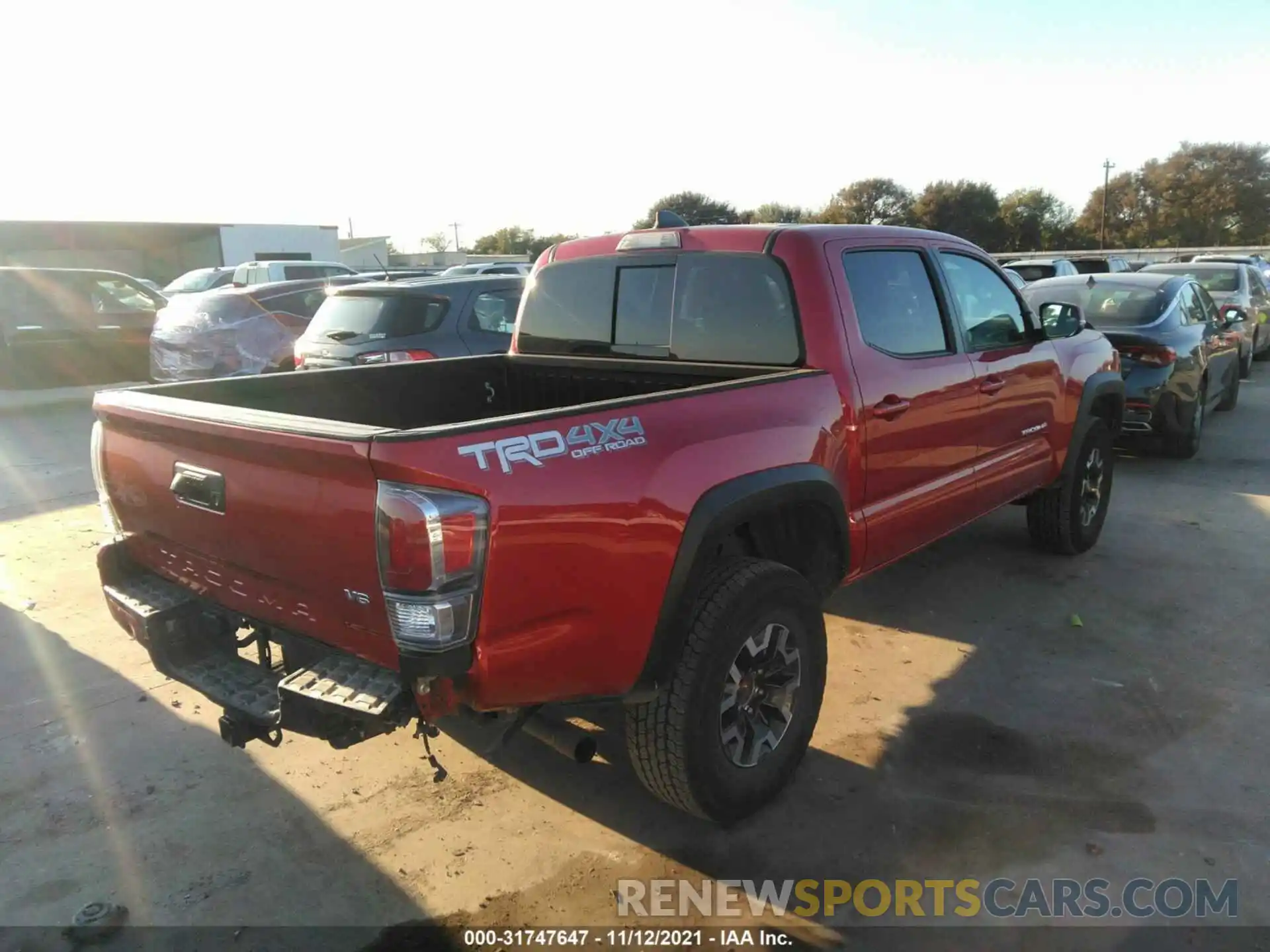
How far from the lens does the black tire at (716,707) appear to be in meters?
2.77

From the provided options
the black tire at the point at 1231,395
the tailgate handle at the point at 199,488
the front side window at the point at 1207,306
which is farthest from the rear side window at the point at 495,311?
the black tire at the point at 1231,395

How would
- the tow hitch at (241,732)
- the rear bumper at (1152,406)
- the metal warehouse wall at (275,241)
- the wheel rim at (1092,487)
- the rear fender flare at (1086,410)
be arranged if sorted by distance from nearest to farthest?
the tow hitch at (241,732) → the rear fender flare at (1086,410) → the wheel rim at (1092,487) → the rear bumper at (1152,406) → the metal warehouse wall at (275,241)

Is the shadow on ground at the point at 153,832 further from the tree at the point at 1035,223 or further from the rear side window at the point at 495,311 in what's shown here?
the tree at the point at 1035,223

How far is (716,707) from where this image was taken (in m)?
2.84

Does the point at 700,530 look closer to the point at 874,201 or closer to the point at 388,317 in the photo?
the point at 388,317

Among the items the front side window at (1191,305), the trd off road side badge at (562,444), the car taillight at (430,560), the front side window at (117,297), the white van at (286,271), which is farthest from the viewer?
the white van at (286,271)

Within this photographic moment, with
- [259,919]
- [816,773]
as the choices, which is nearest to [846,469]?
[816,773]

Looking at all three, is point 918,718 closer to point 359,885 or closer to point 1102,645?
point 1102,645

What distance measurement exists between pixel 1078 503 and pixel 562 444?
419cm

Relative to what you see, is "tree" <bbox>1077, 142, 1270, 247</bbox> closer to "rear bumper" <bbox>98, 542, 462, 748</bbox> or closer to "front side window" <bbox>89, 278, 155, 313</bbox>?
"front side window" <bbox>89, 278, 155, 313</bbox>

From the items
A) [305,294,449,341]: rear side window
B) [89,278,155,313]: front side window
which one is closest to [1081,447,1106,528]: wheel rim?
[305,294,449,341]: rear side window

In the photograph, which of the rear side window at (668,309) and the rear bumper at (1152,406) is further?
the rear bumper at (1152,406)

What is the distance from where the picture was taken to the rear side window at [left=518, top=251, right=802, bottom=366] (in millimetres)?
3627

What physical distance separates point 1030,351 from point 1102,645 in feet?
5.02
